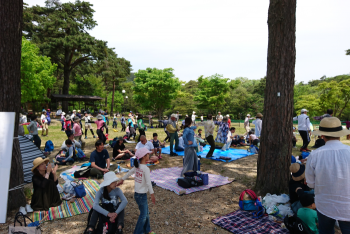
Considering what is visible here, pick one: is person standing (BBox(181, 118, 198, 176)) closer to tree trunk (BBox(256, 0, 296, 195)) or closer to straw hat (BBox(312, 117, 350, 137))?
tree trunk (BBox(256, 0, 296, 195))

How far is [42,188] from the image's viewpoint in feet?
13.8

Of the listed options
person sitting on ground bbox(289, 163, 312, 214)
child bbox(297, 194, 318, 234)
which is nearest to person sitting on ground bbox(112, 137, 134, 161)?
person sitting on ground bbox(289, 163, 312, 214)

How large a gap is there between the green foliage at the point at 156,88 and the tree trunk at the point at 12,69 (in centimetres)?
2521

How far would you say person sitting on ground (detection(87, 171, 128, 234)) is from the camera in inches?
139

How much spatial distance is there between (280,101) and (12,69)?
18.9 feet

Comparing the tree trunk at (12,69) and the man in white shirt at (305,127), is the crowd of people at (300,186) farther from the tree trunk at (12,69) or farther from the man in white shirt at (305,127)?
the man in white shirt at (305,127)

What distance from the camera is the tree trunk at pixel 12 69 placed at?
14.5 feet

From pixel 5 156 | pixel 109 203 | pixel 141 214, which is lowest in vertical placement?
pixel 141 214

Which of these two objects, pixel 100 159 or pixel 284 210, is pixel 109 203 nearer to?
pixel 100 159

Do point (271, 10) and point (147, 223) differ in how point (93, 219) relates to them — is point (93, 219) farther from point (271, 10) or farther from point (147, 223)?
point (271, 10)

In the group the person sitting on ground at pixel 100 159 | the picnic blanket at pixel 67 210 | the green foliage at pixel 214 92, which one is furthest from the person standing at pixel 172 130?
the green foliage at pixel 214 92

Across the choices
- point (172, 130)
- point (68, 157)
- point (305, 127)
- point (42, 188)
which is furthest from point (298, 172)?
point (68, 157)

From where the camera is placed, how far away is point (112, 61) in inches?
1250


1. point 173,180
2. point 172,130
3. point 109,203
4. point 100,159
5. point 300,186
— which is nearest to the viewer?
point 109,203
